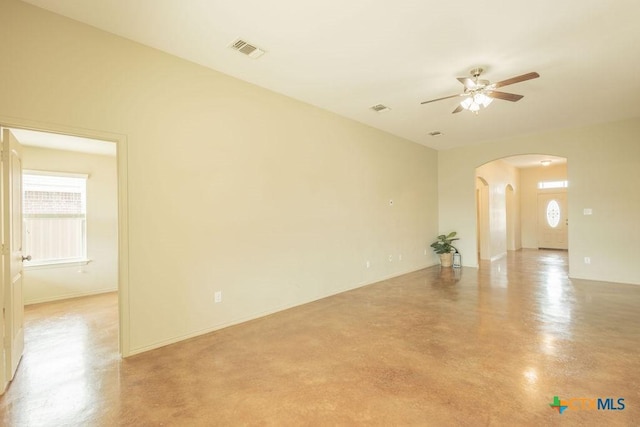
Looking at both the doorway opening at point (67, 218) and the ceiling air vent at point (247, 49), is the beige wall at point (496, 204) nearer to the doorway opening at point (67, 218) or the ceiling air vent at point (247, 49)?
the ceiling air vent at point (247, 49)

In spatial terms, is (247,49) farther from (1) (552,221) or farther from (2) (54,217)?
(1) (552,221)

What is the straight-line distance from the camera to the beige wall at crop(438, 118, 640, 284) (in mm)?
5645

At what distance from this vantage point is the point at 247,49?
10.4ft

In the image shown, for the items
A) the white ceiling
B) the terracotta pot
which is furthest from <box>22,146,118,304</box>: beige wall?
the terracotta pot

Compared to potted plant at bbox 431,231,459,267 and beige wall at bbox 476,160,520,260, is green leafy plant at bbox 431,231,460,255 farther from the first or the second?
beige wall at bbox 476,160,520,260

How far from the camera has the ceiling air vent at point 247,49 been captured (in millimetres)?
3071

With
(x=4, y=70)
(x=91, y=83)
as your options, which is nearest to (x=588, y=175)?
(x=91, y=83)

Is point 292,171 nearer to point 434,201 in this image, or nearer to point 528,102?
point 528,102

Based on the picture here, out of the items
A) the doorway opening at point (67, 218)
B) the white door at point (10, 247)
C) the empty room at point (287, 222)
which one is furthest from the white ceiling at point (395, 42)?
the doorway opening at point (67, 218)

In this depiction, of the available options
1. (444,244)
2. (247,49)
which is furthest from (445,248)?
(247,49)

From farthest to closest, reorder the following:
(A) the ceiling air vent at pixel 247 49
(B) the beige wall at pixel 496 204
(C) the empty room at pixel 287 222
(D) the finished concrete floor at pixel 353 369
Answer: (B) the beige wall at pixel 496 204
(A) the ceiling air vent at pixel 247 49
(C) the empty room at pixel 287 222
(D) the finished concrete floor at pixel 353 369

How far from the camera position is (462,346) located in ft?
9.97

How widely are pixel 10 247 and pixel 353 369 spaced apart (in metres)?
3.13

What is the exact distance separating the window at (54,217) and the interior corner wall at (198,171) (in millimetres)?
3609
